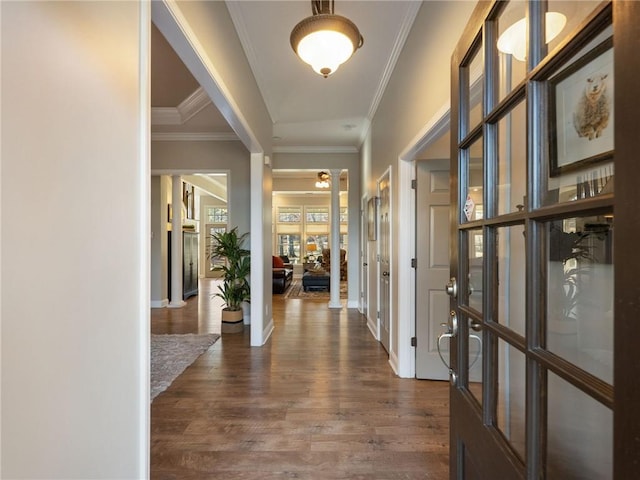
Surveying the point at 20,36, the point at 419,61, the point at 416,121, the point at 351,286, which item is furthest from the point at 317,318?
the point at 20,36

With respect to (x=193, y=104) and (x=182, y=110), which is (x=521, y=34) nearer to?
(x=193, y=104)

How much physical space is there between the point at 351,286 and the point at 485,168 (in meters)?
5.37

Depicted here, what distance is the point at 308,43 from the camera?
2.11 m

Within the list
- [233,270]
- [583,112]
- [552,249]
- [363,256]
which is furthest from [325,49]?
[363,256]

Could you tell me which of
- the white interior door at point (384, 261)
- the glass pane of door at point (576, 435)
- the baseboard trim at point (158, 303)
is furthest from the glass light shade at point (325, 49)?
the baseboard trim at point (158, 303)

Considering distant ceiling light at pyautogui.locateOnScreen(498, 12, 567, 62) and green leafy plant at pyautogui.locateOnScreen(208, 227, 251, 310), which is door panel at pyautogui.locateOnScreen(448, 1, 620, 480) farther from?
green leafy plant at pyautogui.locateOnScreen(208, 227, 251, 310)

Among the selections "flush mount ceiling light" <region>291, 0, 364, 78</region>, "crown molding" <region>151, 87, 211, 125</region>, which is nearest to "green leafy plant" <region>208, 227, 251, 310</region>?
"crown molding" <region>151, 87, 211, 125</region>

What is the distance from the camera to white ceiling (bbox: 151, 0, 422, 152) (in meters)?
2.54

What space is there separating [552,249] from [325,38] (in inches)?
75.3

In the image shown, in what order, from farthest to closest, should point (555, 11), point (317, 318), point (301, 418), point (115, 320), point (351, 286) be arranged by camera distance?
point (351, 286) → point (317, 318) → point (301, 418) → point (115, 320) → point (555, 11)

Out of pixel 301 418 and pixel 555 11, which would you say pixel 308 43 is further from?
pixel 301 418

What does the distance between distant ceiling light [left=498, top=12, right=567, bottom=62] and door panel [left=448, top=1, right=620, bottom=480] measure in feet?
0.05

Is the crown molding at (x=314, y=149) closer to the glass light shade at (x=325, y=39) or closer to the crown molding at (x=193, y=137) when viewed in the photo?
the crown molding at (x=193, y=137)

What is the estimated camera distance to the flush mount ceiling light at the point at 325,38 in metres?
2.01
